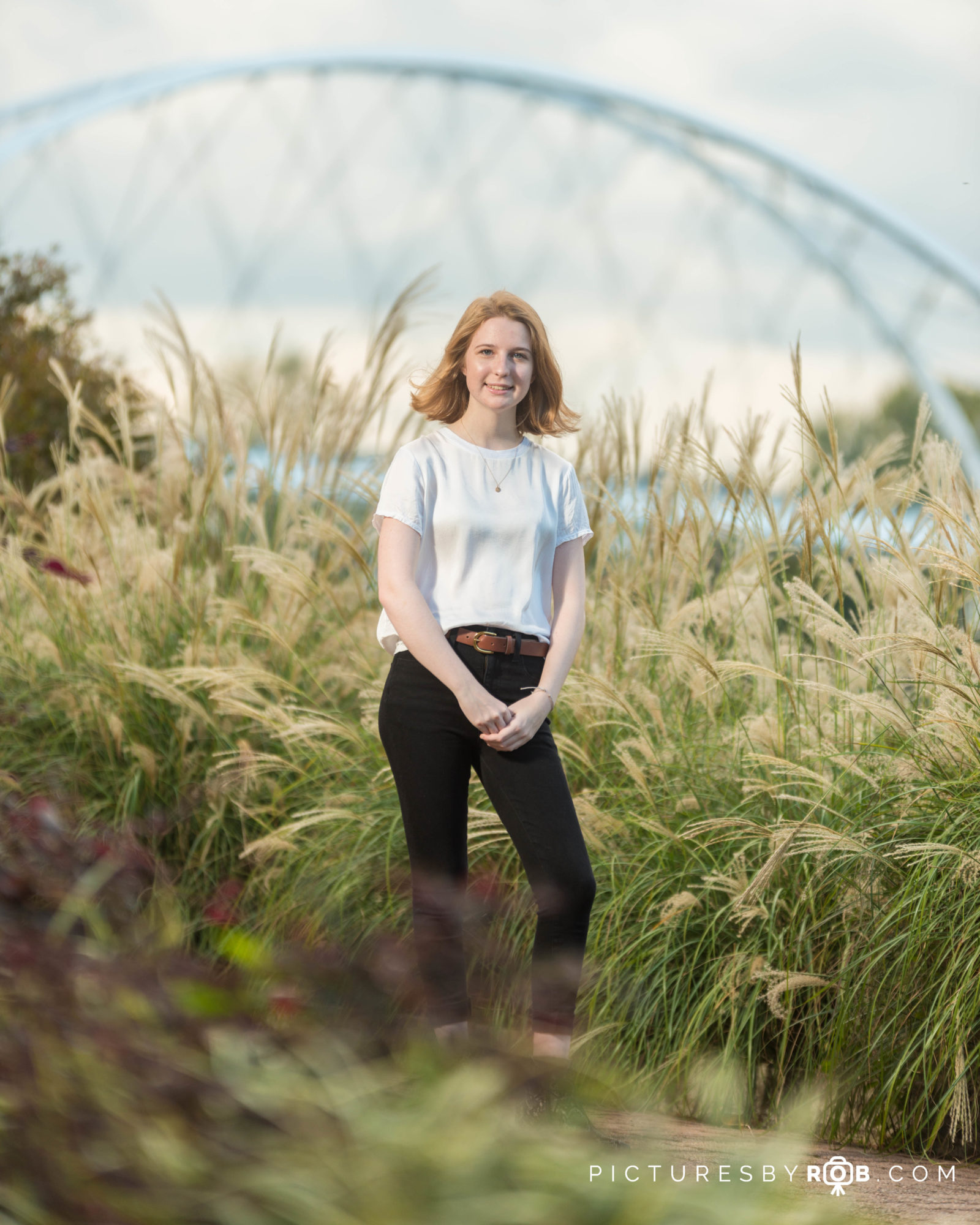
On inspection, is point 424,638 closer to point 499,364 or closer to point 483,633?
point 483,633

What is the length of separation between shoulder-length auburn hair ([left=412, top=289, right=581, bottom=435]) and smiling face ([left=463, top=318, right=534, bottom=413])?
30mm

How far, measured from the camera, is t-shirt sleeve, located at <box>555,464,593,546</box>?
108 inches

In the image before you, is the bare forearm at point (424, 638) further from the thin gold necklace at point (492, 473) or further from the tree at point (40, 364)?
the tree at point (40, 364)

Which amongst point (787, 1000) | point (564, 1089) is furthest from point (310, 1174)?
point (787, 1000)

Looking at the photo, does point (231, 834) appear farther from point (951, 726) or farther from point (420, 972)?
point (951, 726)

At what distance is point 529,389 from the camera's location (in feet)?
9.06

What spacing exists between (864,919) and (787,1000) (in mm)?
280

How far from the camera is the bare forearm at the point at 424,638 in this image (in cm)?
244

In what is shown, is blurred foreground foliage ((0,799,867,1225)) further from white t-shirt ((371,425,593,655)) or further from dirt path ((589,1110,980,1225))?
white t-shirt ((371,425,593,655))

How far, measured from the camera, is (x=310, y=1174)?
1158 millimetres

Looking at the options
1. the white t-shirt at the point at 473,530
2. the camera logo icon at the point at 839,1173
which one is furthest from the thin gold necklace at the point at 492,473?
the camera logo icon at the point at 839,1173

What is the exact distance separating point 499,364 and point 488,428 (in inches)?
6.1

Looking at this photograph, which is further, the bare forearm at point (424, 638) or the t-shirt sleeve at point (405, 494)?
the t-shirt sleeve at point (405, 494)

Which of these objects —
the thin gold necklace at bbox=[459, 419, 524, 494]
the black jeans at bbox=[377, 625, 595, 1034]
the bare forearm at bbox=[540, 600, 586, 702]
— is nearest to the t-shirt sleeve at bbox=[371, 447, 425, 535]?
the thin gold necklace at bbox=[459, 419, 524, 494]
